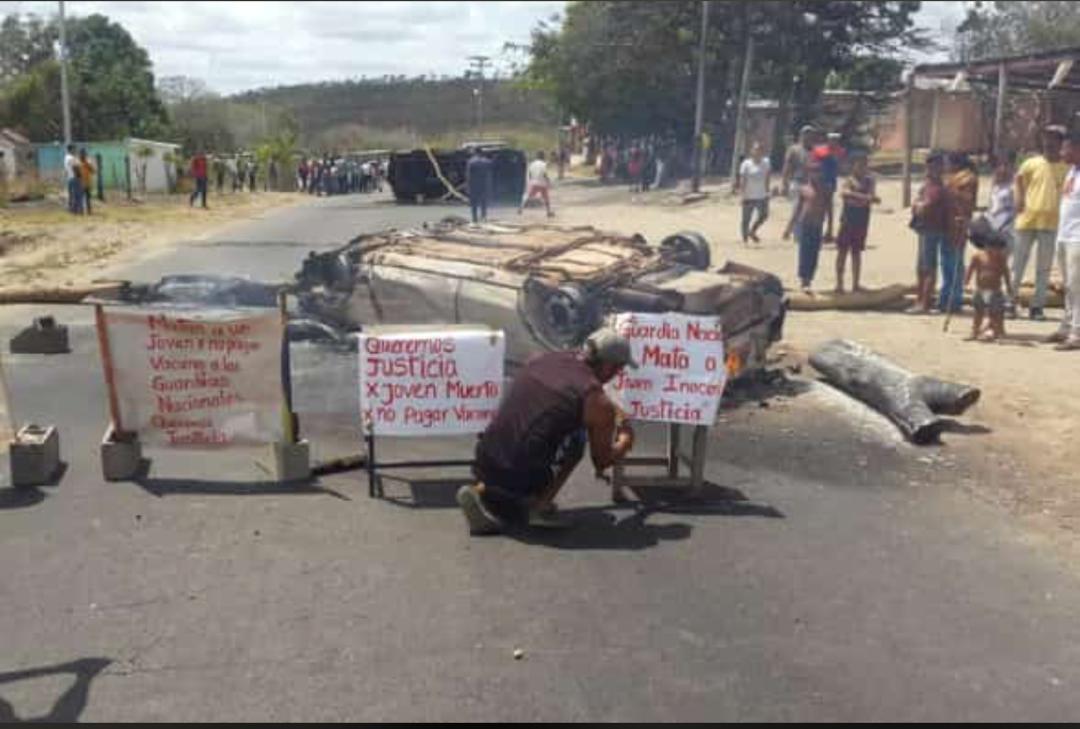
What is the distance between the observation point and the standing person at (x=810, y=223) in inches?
518

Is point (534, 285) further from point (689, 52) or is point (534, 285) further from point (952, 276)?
point (689, 52)

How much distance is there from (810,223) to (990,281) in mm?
3090

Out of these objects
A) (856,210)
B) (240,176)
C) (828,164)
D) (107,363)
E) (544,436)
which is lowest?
(240,176)

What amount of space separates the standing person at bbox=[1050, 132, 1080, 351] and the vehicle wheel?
3.10 meters

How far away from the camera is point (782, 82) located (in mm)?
39500

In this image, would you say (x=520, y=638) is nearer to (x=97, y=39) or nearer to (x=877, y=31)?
(x=877, y=31)

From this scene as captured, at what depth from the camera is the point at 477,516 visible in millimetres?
5883

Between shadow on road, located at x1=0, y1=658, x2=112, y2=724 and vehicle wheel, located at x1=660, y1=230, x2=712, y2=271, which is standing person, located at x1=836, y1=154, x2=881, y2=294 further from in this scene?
shadow on road, located at x1=0, y1=658, x2=112, y2=724

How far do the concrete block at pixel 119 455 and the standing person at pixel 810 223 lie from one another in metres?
8.38

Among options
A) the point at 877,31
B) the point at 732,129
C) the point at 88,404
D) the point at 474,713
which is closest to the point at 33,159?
the point at 732,129

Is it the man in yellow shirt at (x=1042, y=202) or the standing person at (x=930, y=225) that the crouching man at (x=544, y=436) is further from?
the standing person at (x=930, y=225)

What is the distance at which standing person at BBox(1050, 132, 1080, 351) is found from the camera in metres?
10.2

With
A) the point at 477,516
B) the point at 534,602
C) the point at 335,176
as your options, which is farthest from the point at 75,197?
the point at 534,602

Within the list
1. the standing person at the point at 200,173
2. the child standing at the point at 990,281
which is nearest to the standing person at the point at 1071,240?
the child standing at the point at 990,281
